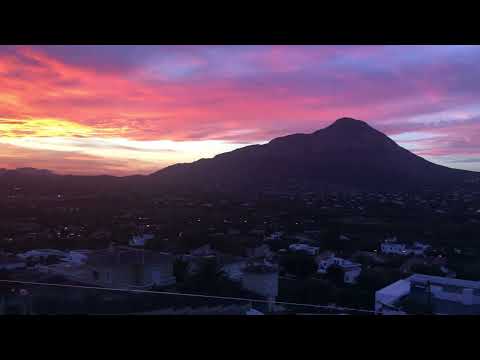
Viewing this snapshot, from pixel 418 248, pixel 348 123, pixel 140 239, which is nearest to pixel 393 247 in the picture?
pixel 418 248

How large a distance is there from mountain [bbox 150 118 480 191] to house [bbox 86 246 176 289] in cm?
518

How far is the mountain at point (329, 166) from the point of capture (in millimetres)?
9672

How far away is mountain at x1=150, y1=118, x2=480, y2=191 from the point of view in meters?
9.67

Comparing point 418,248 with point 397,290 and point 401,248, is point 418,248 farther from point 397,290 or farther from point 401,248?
point 397,290

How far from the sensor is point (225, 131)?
359 inches

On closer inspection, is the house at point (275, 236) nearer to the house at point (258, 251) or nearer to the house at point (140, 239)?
the house at point (258, 251)

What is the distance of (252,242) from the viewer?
296 inches

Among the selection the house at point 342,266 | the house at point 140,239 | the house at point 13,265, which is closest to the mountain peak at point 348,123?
the house at point 342,266

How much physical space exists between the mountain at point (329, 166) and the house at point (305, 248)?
2290 millimetres

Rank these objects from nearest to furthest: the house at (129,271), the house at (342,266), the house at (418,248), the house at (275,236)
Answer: the house at (129,271), the house at (342,266), the house at (418,248), the house at (275,236)

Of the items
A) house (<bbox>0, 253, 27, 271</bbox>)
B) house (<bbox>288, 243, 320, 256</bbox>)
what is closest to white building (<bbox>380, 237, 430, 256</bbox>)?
house (<bbox>288, 243, 320, 256</bbox>)

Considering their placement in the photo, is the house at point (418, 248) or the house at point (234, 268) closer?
the house at point (234, 268)

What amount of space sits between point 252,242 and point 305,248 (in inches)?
39.1
